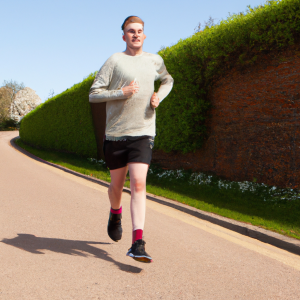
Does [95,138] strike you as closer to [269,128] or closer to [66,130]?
[66,130]

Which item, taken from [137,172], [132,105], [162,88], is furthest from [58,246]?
[162,88]

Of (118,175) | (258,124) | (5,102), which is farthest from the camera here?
(5,102)

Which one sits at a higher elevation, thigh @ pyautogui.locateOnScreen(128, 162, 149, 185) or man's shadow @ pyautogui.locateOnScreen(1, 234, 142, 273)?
thigh @ pyautogui.locateOnScreen(128, 162, 149, 185)

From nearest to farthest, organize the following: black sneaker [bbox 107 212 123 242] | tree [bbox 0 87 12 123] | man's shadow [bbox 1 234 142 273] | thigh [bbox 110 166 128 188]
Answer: thigh [bbox 110 166 128 188] → black sneaker [bbox 107 212 123 242] → man's shadow [bbox 1 234 142 273] → tree [bbox 0 87 12 123]

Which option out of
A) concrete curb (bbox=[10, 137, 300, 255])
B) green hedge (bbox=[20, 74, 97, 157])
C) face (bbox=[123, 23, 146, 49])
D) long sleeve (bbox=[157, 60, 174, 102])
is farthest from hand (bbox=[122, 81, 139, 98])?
green hedge (bbox=[20, 74, 97, 157])

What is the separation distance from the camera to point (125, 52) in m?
3.50

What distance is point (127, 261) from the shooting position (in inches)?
144

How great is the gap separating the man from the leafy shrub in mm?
5304

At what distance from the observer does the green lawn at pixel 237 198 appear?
5.96 m

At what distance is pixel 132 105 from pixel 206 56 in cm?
662

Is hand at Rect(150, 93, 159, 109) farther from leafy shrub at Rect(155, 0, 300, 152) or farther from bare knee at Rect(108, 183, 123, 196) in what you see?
leafy shrub at Rect(155, 0, 300, 152)

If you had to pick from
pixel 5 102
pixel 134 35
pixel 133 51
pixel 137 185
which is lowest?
pixel 137 185

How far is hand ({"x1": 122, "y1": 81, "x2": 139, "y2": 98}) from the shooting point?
10.7 feet

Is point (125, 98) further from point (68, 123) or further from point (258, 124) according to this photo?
point (68, 123)
